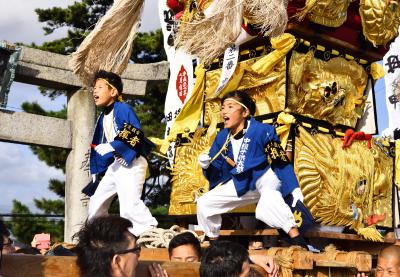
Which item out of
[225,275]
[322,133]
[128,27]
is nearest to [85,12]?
[128,27]

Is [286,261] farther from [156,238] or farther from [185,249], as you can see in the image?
[156,238]

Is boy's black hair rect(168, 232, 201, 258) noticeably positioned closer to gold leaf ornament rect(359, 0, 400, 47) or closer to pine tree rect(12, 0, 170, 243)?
gold leaf ornament rect(359, 0, 400, 47)

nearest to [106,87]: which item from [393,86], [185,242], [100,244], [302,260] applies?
[185,242]

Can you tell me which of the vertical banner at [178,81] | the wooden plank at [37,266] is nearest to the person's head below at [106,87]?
the vertical banner at [178,81]

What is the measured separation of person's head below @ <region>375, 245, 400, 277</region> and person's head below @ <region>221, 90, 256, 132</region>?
1527 mm

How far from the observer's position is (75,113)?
8977 millimetres

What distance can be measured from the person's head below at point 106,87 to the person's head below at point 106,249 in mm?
2688

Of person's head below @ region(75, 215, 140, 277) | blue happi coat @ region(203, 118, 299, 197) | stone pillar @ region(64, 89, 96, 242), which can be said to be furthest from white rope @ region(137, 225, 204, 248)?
stone pillar @ region(64, 89, 96, 242)

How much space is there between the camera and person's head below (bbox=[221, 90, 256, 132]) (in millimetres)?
4777

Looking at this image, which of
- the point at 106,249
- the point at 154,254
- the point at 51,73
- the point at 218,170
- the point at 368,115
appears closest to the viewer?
the point at 106,249

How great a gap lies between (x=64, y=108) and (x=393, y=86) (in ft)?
20.6

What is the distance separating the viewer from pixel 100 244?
2.29m

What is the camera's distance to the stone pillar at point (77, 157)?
855cm

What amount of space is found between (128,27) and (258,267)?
2.92 m
